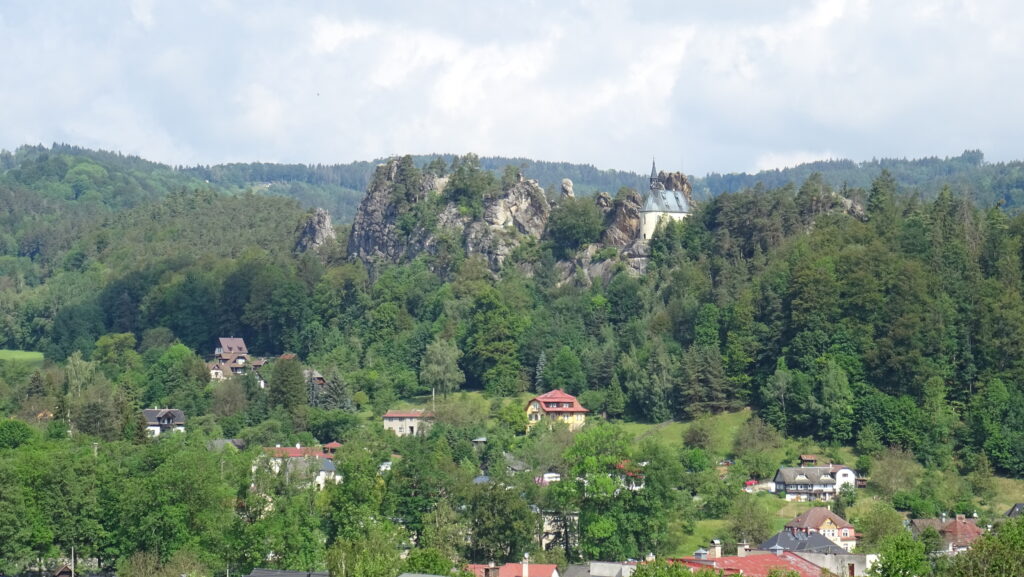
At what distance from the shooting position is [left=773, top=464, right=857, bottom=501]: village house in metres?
86.8

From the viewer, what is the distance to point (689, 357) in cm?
10088

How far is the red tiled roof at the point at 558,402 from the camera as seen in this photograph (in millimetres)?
102500

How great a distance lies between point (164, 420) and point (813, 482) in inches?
1833

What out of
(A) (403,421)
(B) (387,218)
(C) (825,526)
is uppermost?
(B) (387,218)

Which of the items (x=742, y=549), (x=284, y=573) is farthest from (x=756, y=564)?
(x=284, y=573)

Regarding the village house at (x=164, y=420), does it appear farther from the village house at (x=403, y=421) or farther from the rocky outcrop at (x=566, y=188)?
the rocky outcrop at (x=566, y=188)

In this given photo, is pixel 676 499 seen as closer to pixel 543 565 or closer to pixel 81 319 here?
pixel 543 565

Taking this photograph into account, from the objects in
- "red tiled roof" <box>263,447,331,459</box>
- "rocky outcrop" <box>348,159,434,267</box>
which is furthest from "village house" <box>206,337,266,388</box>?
"red tiled roof" <box>263,447,331,459</box>

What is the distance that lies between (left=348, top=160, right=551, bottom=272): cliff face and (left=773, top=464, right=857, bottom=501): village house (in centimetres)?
4244

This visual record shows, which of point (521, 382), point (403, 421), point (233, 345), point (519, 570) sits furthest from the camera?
point (233, 345)

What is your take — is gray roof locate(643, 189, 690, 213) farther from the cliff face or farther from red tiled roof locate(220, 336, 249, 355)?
red tiled roof locate(220, 336, 249, 355)

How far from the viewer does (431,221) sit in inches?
5153

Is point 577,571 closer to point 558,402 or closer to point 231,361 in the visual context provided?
Result: point 558,402

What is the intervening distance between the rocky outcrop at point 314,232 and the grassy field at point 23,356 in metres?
25.9
